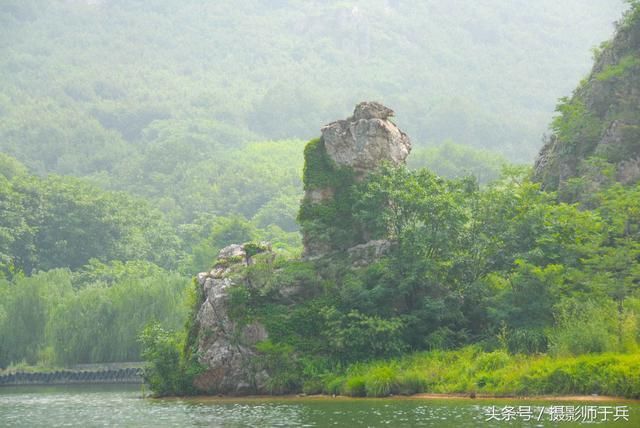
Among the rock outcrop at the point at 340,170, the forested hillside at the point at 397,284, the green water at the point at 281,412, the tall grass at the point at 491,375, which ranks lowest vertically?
the green water at the point at 281,412

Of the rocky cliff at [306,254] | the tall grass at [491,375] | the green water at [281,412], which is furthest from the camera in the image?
the rocky cliff at [306,254]

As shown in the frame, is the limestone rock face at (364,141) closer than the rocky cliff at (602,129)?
Yes

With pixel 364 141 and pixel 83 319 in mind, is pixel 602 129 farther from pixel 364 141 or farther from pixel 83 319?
pixel 83 319

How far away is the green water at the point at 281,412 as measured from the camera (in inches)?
1288

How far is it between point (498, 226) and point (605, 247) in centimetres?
613

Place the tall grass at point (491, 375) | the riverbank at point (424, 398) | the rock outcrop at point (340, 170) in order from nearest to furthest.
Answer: the riverbank at point (424, 398)
the tall grass at point (491, 375)
the rock outcrop at point (340, 170)

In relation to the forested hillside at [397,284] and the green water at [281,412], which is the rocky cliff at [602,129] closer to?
the forested hillside at [397,284]

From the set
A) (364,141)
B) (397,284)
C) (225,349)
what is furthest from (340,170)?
(225,349)

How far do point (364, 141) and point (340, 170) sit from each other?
1817mm

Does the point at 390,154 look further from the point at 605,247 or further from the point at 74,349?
the point at 74,349

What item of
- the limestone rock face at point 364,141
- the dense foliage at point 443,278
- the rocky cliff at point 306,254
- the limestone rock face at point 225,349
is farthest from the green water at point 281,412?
the limestone rock face at point 364,141

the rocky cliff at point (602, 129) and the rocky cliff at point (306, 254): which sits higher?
the rocky cliff at point (602, 129)

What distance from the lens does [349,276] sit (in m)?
48.9

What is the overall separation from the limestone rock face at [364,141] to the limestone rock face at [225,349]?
8438mm
